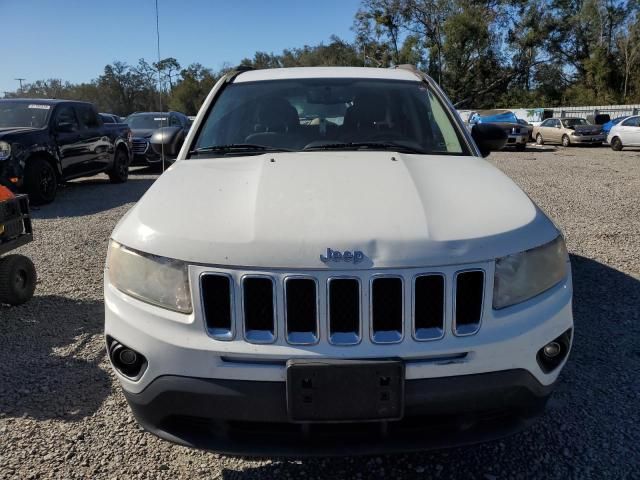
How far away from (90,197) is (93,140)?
4.23 ft

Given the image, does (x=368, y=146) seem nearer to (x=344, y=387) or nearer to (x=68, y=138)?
(x=344, y=387)

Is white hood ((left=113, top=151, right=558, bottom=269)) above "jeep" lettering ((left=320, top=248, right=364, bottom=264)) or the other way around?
above

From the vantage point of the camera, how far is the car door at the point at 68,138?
31.4 ft

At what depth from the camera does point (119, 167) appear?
12180mm

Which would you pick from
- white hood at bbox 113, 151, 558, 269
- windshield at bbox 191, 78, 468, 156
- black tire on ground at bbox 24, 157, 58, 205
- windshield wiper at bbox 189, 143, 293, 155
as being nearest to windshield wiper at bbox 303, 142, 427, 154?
windshield at bbox 191, 78, 468, 156

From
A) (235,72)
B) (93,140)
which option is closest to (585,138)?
(93,140)

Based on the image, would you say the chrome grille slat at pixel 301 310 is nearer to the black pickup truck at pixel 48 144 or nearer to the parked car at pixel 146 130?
the black pickup truck at pixel 48 144

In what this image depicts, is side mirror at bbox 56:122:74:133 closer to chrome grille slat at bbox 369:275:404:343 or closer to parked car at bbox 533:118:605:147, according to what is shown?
chrome grille slat at bbox 369:275:404:343

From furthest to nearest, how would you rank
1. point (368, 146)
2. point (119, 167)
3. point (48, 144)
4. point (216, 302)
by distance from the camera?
point (119, 167) → point (48, 144) → point (368, 146) → point (216, 302)

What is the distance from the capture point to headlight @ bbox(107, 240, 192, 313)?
189cm

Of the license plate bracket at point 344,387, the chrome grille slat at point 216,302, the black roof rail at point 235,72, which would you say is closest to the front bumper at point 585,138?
the black roof rail at point 235,72

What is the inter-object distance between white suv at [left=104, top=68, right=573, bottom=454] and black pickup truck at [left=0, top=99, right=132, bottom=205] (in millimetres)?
7752

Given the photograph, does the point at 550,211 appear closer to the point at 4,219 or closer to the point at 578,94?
the point at 4,219

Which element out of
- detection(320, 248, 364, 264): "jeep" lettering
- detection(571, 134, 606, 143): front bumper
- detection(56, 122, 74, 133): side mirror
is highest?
detection(56, 122, 74, 133): side mirror
